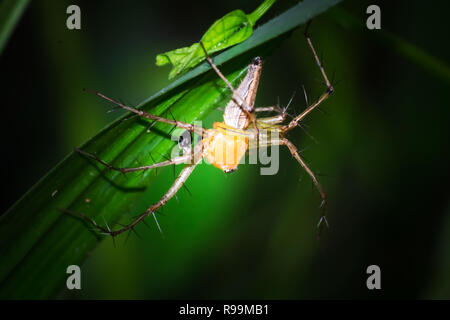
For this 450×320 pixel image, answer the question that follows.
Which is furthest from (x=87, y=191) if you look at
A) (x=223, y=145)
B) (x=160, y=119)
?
(x=223, y=145)

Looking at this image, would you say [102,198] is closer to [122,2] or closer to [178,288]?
[178,288]

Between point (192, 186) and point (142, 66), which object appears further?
point (142, 66)

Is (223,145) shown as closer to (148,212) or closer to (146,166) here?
(146,166)

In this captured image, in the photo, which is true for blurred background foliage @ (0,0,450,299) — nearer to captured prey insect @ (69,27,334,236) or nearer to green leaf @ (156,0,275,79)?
captured prey insect @ (69,27,334,236)

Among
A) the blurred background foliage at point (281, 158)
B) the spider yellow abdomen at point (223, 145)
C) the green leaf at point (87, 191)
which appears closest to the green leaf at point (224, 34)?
the green leaf at point (87, 191)

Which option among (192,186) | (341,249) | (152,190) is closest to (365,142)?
(341,249)

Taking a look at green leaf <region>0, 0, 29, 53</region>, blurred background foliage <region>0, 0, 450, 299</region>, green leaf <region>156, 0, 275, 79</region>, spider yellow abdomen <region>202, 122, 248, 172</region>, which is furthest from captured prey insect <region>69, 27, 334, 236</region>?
green leaf <region>0, 0, 29, 53</region>
